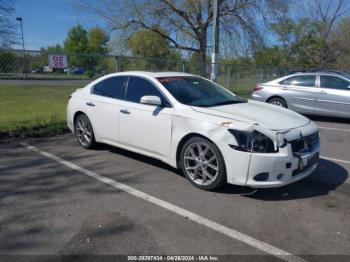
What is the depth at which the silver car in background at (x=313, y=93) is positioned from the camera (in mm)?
10445

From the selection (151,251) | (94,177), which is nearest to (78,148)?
(94,177)

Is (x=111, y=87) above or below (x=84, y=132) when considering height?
above

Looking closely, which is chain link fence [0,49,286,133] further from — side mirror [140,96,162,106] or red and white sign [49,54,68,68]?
side mirror [140,96,162,106]

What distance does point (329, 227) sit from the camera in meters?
3.79

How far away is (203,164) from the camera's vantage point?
468cm

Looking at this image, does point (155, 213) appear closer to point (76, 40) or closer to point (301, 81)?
point (301, 81)

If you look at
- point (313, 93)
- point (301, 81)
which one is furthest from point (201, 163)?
point (301, 81)

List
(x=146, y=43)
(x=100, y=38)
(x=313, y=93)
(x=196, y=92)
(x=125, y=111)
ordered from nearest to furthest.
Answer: (x=196, y=92) < (x=125, y=111) < (x=313, y=93) < (x=146, y=43) < (x=100, y=38)

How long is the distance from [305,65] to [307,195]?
3083 cm

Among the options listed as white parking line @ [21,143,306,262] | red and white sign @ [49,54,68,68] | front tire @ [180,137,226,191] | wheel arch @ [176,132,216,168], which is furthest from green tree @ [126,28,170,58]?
front tire @ [180,137,226,191]

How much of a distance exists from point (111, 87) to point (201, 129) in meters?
2.28

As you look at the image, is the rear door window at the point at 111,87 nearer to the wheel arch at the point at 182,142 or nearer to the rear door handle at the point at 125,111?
the rear door handle at the point at 125,111

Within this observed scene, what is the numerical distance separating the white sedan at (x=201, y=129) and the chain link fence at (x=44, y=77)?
3540 millimetres

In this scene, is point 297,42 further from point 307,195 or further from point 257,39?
point 307,195
